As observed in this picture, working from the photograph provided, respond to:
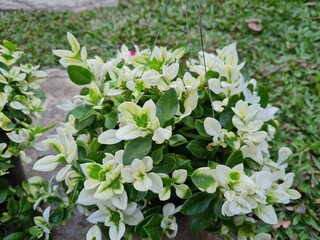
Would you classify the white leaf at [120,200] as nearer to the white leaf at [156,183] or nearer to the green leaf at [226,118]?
the white leaf at [156,183]

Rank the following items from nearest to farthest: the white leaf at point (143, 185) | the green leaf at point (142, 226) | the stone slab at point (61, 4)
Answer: the white leaf at point (143, 185), the green leaf at point (142, 226), the stone slab at point (61, 4)

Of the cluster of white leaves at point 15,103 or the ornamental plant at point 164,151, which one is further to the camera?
the cluster of white leaves at point 15,103

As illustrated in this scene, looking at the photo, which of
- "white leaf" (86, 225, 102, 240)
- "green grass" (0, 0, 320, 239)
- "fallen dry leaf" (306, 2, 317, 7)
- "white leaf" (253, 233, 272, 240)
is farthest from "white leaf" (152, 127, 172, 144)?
"fallen dry leaf" (306, 2, 317, 7)

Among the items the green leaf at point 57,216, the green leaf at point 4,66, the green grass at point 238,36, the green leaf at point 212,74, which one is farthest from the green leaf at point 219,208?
the green grass at point 238,36

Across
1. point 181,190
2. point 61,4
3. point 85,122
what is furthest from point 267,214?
point 61,4

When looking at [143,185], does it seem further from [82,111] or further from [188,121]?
[82,111]

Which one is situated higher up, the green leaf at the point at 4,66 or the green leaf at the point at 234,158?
the green leaf at the point at 4,66

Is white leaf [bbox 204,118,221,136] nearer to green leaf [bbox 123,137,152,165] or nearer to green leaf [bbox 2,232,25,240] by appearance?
green leaf [bbox 123,137,152,165]

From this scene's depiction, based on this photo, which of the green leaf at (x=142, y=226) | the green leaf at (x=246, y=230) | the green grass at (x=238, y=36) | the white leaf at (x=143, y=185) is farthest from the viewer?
the green grass at (x=238, y=36)
